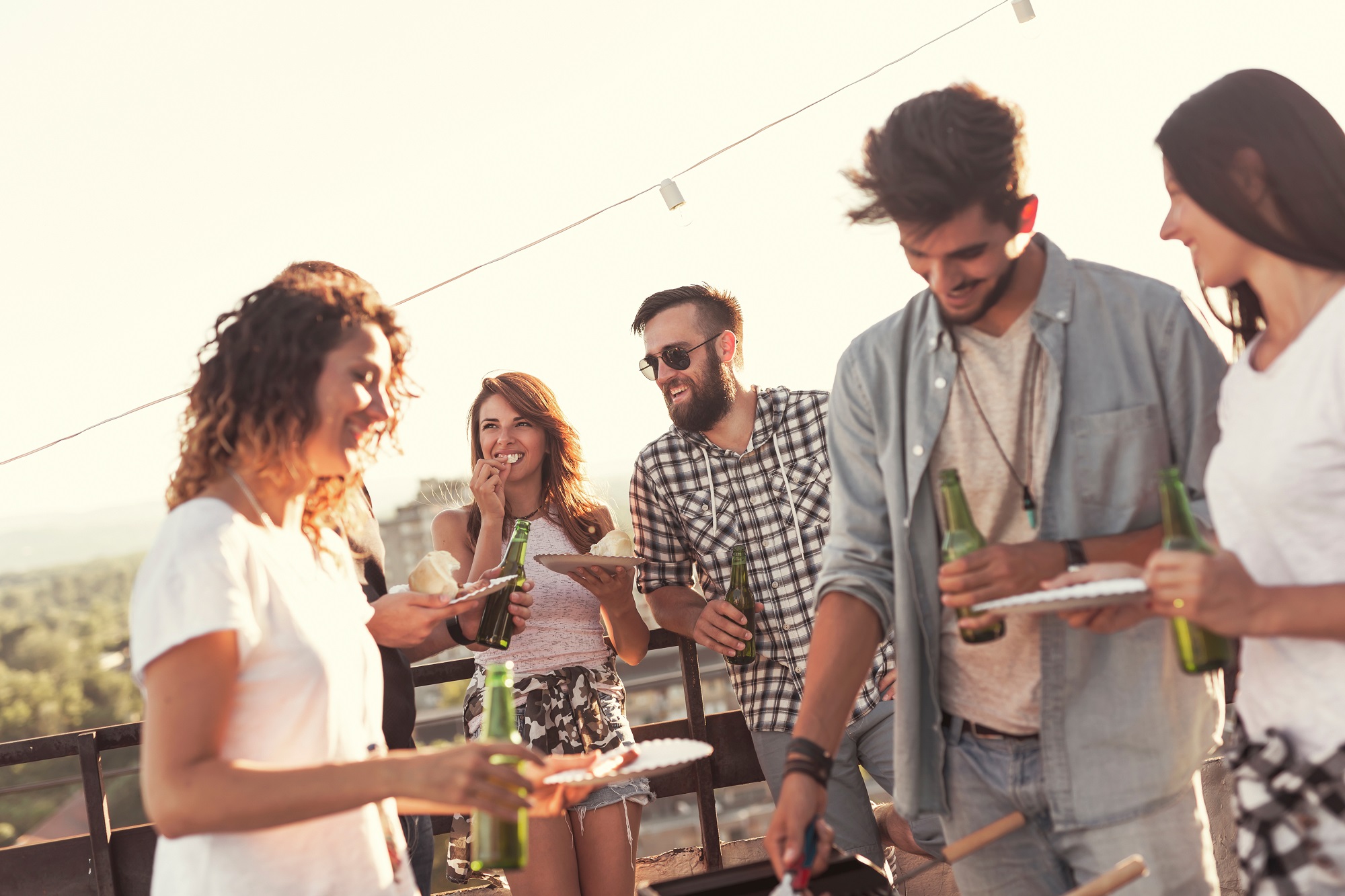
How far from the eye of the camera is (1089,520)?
214 centimetres

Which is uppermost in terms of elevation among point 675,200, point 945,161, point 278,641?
point 675,200

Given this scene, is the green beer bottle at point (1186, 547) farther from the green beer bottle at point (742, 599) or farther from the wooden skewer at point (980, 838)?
the green beer bottle at point (742, 599)

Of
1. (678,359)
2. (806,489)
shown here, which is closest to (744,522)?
(806,489)

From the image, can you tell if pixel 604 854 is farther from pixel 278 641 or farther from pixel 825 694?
pixel 278 641

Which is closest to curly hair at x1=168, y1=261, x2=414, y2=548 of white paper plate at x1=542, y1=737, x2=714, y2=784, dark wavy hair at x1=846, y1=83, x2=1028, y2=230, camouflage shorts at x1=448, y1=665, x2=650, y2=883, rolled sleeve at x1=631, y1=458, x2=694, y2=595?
white paper plate at x1=542, y1=737, x2=714, y2=784

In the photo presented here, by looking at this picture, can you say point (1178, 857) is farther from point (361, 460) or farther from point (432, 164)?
point (432, 164)

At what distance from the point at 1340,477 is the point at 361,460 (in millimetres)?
1694

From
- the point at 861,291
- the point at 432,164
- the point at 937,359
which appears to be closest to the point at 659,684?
the point at 432,164

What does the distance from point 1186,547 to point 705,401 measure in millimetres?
2080

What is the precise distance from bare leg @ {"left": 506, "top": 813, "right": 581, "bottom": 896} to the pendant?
75.5 inches

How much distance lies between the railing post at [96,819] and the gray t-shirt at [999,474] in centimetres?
298

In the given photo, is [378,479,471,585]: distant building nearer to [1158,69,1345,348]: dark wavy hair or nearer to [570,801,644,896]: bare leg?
[570,801,644,896]: bare leg

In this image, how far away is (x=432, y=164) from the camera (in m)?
20.8

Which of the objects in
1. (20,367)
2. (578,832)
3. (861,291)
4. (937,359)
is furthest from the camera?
(20,367)
